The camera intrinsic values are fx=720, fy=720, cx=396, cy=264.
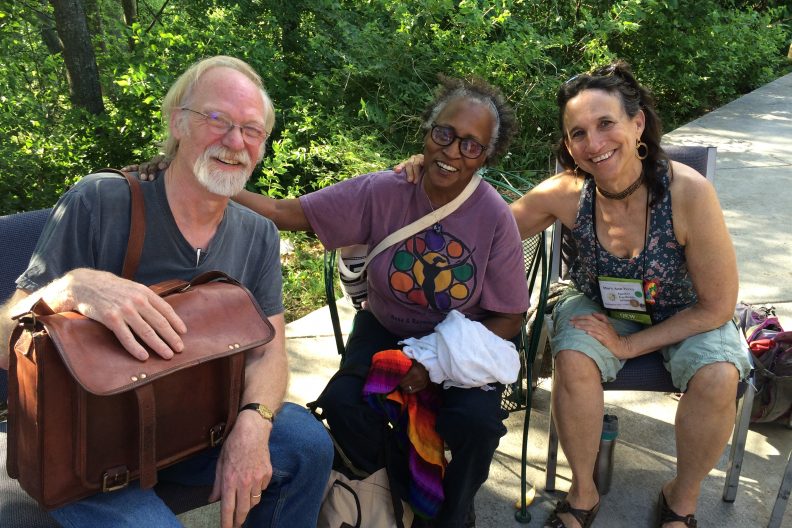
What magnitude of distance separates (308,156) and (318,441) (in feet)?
10.9

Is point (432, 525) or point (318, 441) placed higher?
point (318, 441)

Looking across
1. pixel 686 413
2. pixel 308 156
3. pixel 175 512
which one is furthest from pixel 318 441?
pixel 308 156

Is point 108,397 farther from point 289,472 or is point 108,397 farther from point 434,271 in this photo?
point 434,271

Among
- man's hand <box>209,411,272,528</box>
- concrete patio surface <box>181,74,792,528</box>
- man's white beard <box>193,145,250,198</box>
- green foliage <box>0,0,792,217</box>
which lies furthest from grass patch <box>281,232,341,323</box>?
man's hand <box>209,411,272,528</box>

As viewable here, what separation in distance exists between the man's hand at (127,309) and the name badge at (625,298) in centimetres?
163

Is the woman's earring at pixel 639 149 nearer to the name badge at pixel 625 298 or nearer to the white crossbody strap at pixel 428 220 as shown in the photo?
the name badge at pixel 625 298

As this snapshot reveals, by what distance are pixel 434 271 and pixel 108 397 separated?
1.23m

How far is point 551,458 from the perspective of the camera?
8.86 feet

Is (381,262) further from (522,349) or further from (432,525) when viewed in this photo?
(432,525)

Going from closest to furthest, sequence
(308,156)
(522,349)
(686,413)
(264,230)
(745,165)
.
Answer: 1. (264,230)
2. (686,413)
3. (522,349)
4. (308,156)
5. (745,165)

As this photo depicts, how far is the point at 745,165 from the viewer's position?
645cm

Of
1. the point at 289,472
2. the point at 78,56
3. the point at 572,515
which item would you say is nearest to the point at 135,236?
the point at 289,472

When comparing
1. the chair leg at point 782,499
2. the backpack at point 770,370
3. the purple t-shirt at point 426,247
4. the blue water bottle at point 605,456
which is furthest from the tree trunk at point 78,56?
the chair leg at point 782,499

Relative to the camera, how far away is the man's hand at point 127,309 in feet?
5.37
